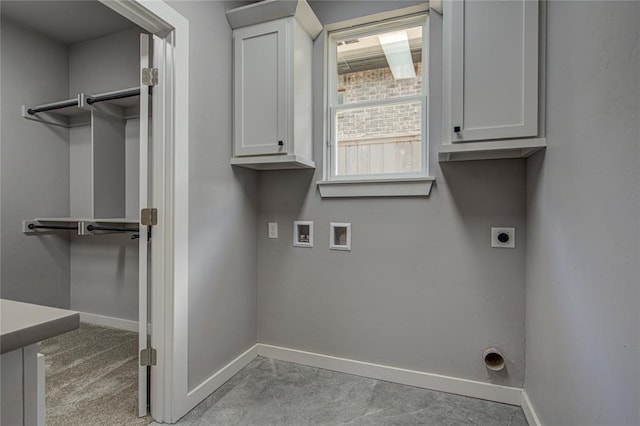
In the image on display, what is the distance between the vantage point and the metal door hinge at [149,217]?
170cm

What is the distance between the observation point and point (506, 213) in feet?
6.19

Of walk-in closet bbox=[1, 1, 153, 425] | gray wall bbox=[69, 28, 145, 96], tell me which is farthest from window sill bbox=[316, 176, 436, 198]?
gray wall bbox=[69, 28, 145, 96]

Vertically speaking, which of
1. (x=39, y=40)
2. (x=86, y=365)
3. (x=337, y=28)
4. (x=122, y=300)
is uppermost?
(x=39, y=40)

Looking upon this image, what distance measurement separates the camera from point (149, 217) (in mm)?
1708

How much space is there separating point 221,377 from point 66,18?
10.2ft

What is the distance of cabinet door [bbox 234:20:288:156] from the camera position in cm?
203

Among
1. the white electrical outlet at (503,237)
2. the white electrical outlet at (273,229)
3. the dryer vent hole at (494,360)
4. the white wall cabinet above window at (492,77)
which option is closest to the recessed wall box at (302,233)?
the white electrical outlet at (273,229)

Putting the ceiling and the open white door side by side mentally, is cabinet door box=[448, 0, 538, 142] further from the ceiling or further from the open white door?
the ceiling

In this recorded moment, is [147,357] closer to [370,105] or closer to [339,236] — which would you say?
[339,236]

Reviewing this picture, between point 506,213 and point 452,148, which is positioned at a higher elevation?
point 452,148

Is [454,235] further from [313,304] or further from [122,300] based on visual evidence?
[122,300]

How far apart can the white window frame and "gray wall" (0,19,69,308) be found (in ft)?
8.66

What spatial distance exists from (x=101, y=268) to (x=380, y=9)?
3215 mm

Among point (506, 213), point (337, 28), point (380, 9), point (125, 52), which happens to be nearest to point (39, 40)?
point (125, 52)
